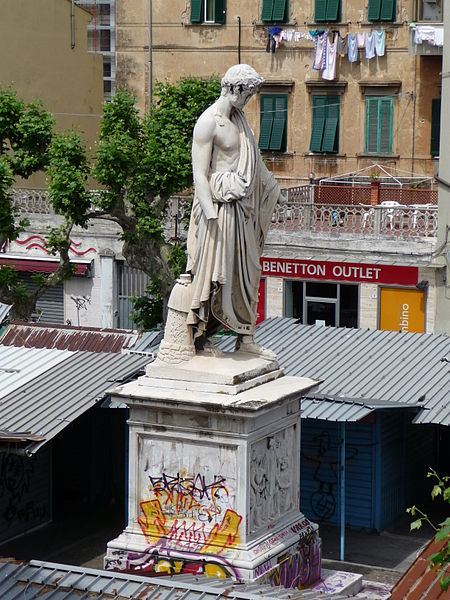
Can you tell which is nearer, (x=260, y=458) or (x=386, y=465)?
(x=260, y=458)

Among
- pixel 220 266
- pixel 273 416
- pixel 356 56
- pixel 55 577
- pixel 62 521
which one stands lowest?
pixel 62 521

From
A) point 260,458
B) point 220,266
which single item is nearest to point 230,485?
point 260,458

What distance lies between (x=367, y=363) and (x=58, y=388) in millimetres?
5096

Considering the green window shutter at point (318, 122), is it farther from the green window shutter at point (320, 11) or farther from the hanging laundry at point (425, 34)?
the hanging laundry at point (425, 34)

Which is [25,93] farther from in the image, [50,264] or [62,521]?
[62,521]

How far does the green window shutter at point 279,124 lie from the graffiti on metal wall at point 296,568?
32.2m

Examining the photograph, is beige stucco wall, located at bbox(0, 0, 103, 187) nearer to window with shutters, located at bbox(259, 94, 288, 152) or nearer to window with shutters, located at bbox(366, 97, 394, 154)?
window with shutters, located at bbox(259, 94, 288, 152)

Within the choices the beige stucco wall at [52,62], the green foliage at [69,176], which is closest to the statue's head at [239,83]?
the green foliage at [69,176]

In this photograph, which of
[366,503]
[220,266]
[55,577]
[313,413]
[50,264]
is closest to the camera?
[55,577]

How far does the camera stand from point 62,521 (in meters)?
27.7

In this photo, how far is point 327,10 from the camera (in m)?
48.9

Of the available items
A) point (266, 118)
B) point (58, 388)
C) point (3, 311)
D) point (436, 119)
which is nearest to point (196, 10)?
point (266, 118)

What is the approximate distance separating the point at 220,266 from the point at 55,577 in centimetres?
378

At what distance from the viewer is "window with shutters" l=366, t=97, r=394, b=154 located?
48688 millimetres
